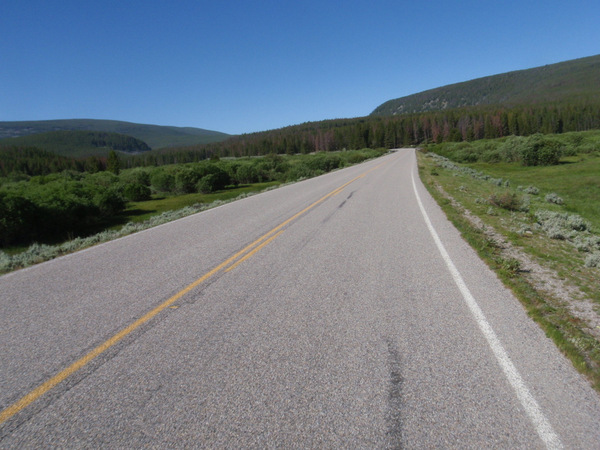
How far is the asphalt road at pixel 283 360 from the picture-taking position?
7.88ft

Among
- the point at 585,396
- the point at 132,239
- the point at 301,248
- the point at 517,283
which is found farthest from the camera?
the point at 132,239

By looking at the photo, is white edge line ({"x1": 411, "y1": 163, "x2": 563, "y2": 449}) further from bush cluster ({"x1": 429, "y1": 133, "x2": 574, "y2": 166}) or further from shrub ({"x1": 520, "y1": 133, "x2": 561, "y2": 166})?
bush cluster ({"x1": 429, "y1": 133, "x2": 574, "y2": 166})

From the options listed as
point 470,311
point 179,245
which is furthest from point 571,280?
point 179,245

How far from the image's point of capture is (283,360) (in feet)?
10.4

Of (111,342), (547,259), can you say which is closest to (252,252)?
(111,342)

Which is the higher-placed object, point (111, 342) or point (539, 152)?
point (111, 342)

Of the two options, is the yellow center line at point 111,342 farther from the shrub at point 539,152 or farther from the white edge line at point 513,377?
the shrub at point 539,152

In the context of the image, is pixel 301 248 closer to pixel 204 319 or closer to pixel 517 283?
pixel 204 319

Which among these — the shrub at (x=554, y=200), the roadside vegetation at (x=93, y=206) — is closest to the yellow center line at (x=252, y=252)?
the roadside vegetation at (x=93, y=206)

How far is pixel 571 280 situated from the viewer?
205 inches

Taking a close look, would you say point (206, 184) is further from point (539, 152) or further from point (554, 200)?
point (539, 152)

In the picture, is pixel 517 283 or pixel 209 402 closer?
pixel 209 402

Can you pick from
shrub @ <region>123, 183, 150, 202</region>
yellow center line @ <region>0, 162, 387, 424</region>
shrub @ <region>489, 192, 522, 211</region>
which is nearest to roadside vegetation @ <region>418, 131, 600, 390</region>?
shrub @ <region>489, 192, 522, 211</region>

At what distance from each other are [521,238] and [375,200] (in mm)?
6373
